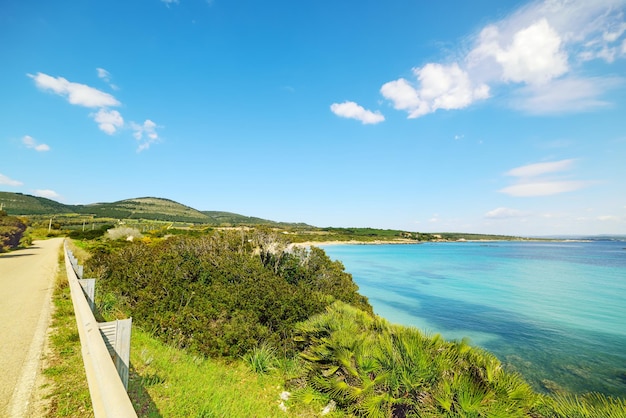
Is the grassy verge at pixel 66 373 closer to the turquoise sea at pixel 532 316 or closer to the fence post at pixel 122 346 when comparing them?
the fence post at pixel 122 346

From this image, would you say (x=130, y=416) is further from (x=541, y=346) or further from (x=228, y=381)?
(x=541, y=346)

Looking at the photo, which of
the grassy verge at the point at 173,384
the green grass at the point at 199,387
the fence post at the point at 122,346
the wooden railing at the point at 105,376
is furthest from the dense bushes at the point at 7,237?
the fence post at the point at 122,346

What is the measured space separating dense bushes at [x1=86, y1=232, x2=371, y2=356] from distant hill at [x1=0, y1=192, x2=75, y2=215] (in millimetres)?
→ 125694

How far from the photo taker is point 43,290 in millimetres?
10562

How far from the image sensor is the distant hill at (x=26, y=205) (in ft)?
334

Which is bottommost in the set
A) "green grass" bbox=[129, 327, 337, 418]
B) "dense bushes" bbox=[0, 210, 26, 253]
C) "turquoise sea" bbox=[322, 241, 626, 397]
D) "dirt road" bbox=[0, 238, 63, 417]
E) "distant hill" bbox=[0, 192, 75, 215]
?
"turquoise sea" bbox=[322, 241, 626, 397]

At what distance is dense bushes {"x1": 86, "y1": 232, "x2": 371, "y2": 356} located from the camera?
24.3ft

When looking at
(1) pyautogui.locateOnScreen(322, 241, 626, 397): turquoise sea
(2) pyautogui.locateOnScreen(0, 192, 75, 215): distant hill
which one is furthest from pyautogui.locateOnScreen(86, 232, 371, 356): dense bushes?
(2) pyautogui.locateOnScreen(0, 192, 75, 215): distant hill

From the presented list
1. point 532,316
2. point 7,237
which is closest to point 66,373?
point 532,316

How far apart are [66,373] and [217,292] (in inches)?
173

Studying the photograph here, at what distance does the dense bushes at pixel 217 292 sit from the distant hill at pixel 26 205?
412 ft

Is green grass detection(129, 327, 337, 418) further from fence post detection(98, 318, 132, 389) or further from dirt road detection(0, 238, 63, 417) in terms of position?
dirt road detection(0, 238, 63, 417)

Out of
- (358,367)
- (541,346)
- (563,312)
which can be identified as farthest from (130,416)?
(563,312)

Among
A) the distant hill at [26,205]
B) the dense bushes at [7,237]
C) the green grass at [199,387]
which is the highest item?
the distant hill at [26,205]
